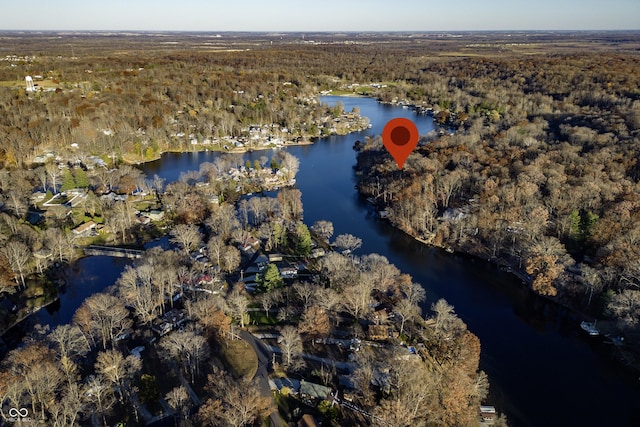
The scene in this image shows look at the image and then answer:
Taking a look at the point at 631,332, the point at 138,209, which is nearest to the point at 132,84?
the point at 138,209

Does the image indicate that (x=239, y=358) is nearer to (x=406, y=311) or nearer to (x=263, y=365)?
(x=263, y=365)


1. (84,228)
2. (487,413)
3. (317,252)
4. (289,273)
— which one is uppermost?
(84,228)

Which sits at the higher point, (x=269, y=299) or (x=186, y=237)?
(x=186, y=237)

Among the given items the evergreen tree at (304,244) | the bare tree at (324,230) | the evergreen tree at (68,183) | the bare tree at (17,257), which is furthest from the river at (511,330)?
the evergreen tree at (68,183)

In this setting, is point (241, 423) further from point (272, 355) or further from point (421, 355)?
point (421, 355)

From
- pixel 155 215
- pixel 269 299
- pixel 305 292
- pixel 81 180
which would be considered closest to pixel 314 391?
pixel 305 292

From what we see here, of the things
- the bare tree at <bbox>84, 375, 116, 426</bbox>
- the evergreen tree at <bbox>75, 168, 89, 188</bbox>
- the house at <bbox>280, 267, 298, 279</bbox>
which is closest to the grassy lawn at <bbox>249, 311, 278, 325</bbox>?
the house at <bbox>280, 267, 298, 279</bbox>

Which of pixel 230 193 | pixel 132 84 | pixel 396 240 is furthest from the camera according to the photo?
pixel 132 84

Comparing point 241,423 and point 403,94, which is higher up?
point 403,94
